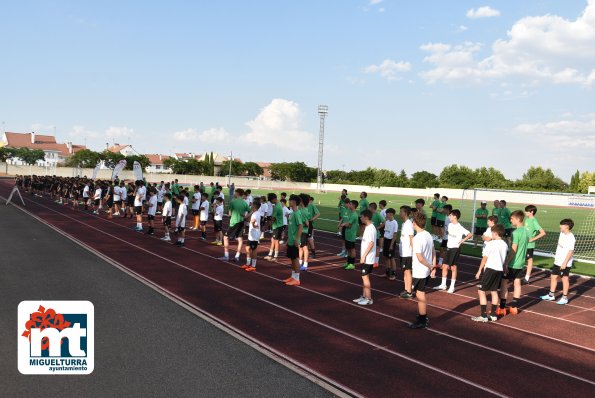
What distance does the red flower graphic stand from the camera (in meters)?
5.87

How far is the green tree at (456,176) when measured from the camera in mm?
86750

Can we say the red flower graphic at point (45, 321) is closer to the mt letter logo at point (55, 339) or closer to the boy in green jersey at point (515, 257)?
the mt letter logo at point (55, 339)

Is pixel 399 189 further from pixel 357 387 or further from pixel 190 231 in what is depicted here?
pixel 357 387

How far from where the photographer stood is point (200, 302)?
8.05 meters

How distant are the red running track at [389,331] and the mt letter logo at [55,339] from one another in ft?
6.85

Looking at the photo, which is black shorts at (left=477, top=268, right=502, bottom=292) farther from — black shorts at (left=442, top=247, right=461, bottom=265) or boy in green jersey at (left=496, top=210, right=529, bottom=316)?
black shorts at (left=442, top=247, right=461, bottom=265)

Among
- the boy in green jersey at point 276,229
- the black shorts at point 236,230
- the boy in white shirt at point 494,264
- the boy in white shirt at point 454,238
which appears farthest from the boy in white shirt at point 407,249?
the black shorts at point 236,230

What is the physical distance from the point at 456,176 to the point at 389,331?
89.1 meters

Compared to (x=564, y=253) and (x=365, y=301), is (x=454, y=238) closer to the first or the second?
(x=564, y=253)

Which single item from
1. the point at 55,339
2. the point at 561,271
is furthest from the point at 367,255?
the point at 55,339

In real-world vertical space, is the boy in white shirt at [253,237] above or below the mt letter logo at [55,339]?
above

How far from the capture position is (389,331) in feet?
23.0

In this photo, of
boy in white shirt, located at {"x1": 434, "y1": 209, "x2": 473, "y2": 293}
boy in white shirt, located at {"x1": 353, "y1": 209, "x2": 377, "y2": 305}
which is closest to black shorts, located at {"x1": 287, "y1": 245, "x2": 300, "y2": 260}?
boy in white shirt, located at {"x1": 353, "y1": 209, "x2": 377, "y2": 305}

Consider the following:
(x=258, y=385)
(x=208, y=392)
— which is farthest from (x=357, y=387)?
(x=208, y=392)
